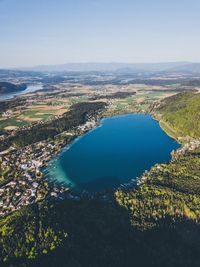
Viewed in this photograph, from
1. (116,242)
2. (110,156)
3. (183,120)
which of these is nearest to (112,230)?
(116,242)

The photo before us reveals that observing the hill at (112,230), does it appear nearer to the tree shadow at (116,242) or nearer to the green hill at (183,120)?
the tree shadow at (116,242)

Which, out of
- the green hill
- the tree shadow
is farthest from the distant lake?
the tree shadow

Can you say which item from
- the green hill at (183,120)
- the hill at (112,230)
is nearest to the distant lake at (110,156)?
the green hill at (183,120)

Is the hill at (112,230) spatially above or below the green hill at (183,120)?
below

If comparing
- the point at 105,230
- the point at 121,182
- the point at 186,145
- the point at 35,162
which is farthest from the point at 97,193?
the point at 186,145

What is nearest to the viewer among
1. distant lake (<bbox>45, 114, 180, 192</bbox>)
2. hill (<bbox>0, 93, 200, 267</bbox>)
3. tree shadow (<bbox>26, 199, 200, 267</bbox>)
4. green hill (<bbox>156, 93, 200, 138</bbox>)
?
tree shadow (<bbox>26, 199, 200, 267</bbox>)

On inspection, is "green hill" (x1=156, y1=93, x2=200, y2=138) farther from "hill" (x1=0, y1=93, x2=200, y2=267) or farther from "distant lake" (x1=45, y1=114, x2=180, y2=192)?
"hill" (x1=0, y1=93, x2=200, y2=267)

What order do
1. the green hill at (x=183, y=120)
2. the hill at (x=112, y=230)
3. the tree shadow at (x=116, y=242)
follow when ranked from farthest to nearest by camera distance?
the green hill at (x=183, y=120), the hill at (x=112, y=230), the tree shadow at (x=116, y=242)

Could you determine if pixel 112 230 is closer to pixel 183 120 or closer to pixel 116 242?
pixel 116 242
